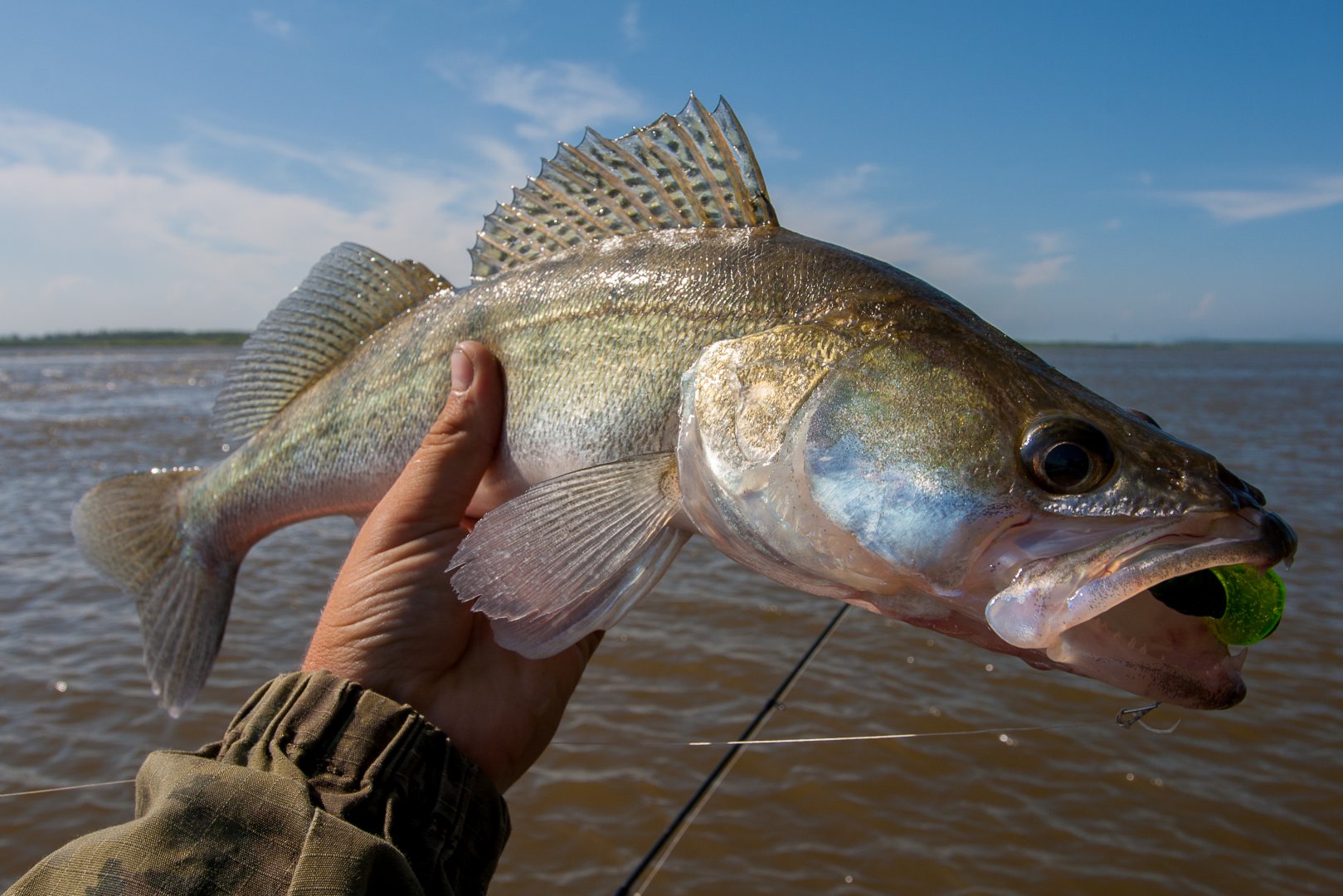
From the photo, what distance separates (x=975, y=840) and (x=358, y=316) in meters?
4.02

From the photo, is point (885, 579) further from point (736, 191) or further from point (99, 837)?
point (99, 837)

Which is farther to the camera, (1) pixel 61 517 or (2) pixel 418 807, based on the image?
(1) pixel 61 517

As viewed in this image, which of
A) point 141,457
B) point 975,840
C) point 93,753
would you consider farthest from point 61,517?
point 975,840

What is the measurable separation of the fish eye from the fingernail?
5.21 feet

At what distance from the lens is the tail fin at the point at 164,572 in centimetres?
329

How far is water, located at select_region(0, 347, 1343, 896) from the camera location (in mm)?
4344

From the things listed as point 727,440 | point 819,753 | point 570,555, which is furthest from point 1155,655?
point 819,753

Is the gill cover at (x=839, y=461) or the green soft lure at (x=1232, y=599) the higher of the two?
the gill cover at (x=839, y=461)

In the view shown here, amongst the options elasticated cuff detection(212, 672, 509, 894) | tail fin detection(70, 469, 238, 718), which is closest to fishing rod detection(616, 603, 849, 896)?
elasticated cuff detection(212, 672, 509, 894)

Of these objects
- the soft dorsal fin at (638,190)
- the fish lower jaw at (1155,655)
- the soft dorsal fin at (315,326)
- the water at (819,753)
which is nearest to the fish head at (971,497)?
the fish lower jaw at (1155,655)

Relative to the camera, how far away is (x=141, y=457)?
13656 millimetres

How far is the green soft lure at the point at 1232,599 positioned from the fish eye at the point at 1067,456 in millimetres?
247

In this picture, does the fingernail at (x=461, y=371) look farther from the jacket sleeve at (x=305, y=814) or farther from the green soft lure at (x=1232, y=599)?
the green soft lure at (x=1232, y=599)

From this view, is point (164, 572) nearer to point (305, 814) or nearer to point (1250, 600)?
point (305, 814)
